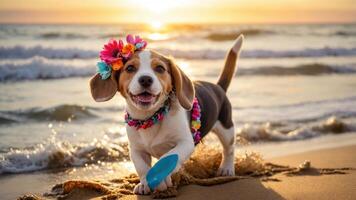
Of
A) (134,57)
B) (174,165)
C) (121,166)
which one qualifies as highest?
(134,57)

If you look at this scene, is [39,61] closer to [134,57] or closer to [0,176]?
[0,176]

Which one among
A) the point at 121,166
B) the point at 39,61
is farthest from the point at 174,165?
the point at 39,61

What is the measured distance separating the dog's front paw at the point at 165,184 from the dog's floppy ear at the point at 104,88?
2.57ft

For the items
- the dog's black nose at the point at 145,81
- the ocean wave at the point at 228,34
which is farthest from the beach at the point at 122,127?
the ocean wave at the point at 228,34

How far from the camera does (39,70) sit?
14633 mm

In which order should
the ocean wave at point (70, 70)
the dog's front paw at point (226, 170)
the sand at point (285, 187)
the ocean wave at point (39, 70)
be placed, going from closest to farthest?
1. the sand at point (285, 187)
2. the dog's front paw at point (226, 170)
3. the ocean wave at point (39, 70)
4. the ocean wave at point (70, 70)

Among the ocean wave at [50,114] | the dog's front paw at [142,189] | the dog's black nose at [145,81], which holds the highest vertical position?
the dog's black nose at [145,81]

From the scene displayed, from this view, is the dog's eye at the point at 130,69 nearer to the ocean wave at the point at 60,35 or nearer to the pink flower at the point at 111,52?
the pink flower at the point at 111,52

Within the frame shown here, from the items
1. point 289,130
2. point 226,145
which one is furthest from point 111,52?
point 289,130

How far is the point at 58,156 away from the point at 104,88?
1.99 meters

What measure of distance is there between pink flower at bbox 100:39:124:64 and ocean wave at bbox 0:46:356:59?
1402 cm

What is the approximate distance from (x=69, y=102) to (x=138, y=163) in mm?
5242

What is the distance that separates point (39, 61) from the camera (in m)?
15.9

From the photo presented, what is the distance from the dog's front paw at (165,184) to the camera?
446cm
